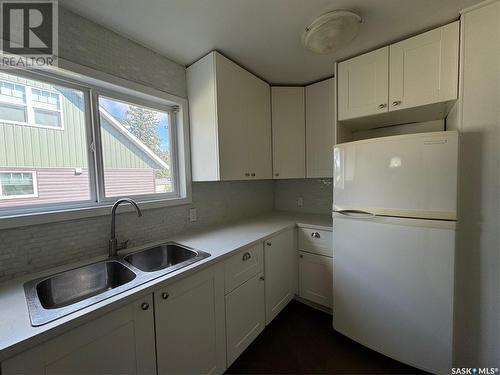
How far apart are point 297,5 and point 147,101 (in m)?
1.25

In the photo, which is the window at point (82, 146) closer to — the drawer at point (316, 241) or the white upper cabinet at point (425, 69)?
the drawer at point (316, 241)

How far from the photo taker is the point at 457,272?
4.01 ft

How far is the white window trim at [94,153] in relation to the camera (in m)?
1.08

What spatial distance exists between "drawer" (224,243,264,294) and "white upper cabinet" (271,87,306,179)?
98 cm

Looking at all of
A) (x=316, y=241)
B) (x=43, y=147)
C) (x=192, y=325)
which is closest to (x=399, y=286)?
(x=316, y=241)

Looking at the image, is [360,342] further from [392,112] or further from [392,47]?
[392,47]

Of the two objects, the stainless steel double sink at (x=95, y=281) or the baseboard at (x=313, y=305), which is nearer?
the stainless steel double sink at (x=95, y=281)

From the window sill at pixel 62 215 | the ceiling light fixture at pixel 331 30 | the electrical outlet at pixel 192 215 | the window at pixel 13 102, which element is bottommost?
the electrical outlet at pixel 192 215

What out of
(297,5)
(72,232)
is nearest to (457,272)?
(297,5)

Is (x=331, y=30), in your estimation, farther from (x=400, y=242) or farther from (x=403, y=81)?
(x=400, y=242)

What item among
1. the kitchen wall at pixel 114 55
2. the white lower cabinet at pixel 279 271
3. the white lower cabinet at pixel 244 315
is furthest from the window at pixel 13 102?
the white lower cabinet at pixel 279 271

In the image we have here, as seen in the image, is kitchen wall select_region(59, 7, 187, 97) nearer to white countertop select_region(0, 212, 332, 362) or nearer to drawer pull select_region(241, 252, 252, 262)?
white countertop select_region(0, 212, 332, 362)

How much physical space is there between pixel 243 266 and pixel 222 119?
3.72 feet

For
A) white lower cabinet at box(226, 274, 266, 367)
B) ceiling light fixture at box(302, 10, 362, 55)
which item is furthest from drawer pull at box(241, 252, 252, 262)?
ceiling light fixture at box(302, 10, 362, 55)
